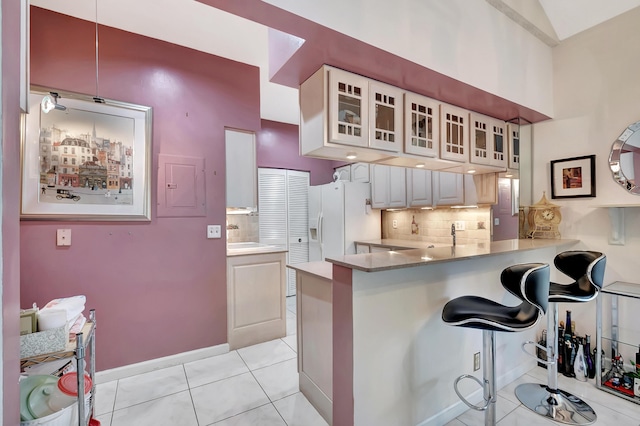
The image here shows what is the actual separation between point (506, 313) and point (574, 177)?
198 centimetres

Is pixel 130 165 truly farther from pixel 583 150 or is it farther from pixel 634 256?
pixel 634 256

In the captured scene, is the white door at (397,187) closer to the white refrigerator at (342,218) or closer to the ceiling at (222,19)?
the white refrigerator at (342,218)

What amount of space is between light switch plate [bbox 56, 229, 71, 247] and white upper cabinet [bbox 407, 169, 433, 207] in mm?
3584

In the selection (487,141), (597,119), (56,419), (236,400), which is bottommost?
(236,400)

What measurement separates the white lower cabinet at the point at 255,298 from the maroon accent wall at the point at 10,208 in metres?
1.99

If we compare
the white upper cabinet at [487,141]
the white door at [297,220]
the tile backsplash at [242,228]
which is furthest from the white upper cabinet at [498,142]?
the white door at [297,220]

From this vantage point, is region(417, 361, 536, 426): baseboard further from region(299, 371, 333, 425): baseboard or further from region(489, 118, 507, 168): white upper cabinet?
region(489, 118, 507, 168): white upper cabinet

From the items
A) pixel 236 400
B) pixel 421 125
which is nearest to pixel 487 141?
pixel 421 125

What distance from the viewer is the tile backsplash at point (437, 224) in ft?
11.0

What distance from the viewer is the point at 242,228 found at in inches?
142

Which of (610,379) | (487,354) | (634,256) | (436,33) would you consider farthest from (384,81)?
(610,379)

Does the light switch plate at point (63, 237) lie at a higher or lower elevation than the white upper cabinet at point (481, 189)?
lower

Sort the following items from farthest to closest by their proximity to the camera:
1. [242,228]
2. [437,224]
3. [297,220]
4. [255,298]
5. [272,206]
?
[297,220]
[272,206]
[437,224]
[242,228]
[255,298]

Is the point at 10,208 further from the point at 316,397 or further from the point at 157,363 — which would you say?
the point at 157,363
